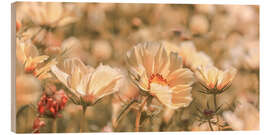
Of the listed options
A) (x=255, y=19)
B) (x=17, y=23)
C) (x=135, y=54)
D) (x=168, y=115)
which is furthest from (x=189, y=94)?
(x=17, y=23)

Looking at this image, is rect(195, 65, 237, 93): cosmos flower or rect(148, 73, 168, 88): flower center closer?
rect(148, 73, 168, 88): flower center

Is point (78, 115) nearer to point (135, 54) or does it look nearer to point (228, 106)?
point (135, 54)

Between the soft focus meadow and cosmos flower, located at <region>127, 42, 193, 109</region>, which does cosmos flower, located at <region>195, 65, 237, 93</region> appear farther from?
cosmos flower, located at <region>127, 42, 193, 109</region>

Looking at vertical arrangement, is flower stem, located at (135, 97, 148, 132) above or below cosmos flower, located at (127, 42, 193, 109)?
below

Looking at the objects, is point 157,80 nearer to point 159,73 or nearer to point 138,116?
point 159,73

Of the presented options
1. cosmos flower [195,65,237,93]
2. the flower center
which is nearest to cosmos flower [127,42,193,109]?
the flower center

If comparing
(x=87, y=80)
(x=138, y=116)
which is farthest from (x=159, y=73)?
(x=87, y=80)
